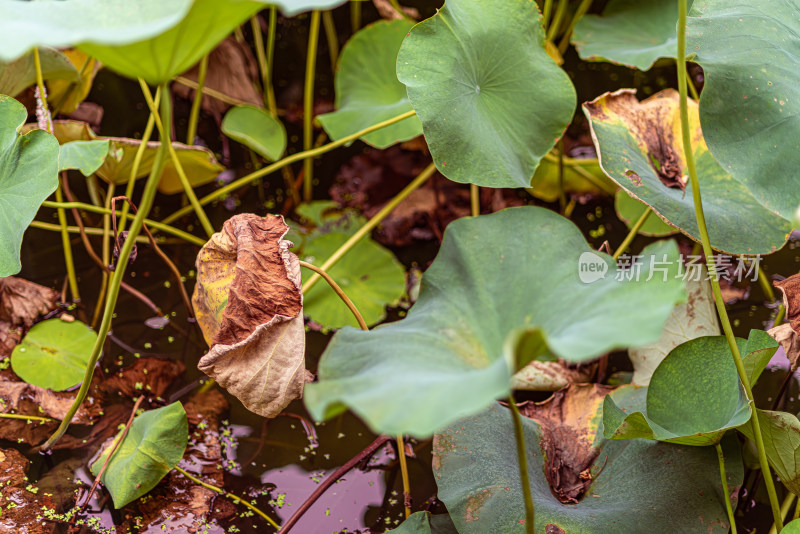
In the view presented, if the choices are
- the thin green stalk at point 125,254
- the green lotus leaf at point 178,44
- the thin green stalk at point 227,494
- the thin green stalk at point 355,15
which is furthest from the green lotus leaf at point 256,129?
the green lotus leaf at point 178,44

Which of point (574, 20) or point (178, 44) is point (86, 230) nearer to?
point (178, 44)

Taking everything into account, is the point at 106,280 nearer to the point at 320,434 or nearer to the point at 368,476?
the point at 320,434

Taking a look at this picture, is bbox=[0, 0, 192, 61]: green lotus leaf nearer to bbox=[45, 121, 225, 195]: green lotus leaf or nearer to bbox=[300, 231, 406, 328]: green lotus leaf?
bbox=[45, 121, 225, 195]: green lotus leaf

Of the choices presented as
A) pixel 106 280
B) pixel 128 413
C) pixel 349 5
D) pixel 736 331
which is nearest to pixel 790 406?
pixel 736 331

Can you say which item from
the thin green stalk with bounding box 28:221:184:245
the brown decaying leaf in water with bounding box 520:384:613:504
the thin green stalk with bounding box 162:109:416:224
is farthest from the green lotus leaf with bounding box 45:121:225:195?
the brown decaying leaf in water with bounding box 520:384:613:504

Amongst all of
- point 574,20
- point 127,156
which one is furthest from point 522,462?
point 574,20

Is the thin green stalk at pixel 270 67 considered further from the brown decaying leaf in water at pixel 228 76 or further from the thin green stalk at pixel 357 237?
the thin green stalk at pixel 357 237
